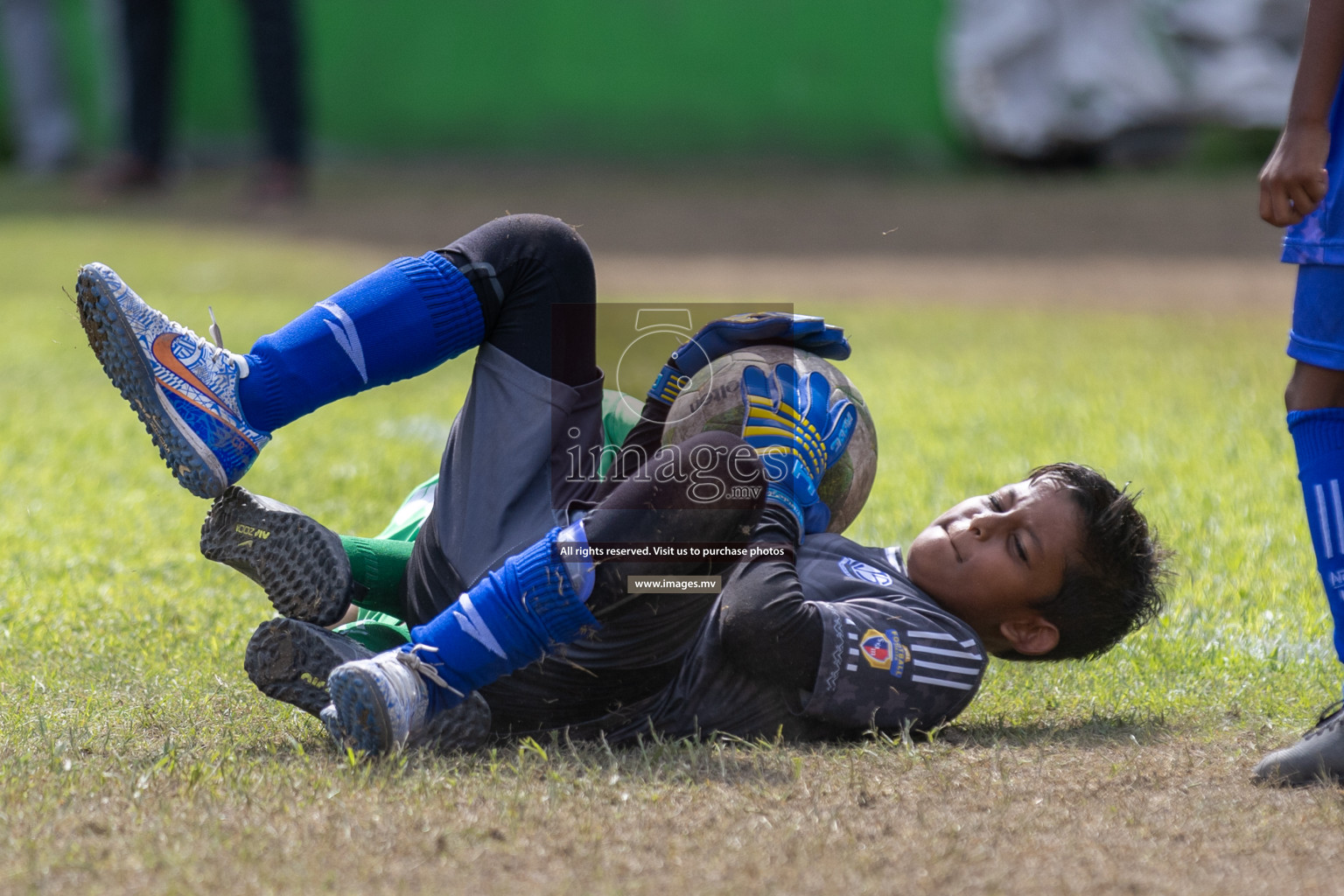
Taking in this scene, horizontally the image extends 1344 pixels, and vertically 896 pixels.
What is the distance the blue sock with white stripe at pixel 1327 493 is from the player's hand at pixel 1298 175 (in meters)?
0.30

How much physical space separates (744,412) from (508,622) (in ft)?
1.72

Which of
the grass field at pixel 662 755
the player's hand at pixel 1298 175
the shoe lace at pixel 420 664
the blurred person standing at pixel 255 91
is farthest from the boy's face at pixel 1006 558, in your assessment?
the blurred person standing at pixel 255 91

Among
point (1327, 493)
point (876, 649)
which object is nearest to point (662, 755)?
point (876, 649)

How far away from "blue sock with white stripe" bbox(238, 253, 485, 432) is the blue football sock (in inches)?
16.9

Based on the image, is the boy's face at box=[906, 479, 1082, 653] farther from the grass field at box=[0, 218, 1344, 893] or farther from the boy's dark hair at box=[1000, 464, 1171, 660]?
the grass field at box=[0, 218, 1344, 893]

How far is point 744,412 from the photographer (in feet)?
7.47

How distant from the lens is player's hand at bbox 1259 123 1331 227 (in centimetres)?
206

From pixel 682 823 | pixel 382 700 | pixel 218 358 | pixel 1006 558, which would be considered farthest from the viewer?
pixel 1006 558

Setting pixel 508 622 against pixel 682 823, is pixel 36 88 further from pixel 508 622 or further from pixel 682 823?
pixel 682 823

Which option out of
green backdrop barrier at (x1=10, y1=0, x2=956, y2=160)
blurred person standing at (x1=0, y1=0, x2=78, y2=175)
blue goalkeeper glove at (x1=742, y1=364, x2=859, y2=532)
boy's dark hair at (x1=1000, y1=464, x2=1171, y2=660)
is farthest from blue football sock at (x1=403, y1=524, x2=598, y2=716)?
blurred person standing at (x1=0, y1=0, x2=78, y2=175)

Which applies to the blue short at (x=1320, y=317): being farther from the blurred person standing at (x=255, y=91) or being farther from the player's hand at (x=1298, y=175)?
the blurred person standing at (x=255, y=91)

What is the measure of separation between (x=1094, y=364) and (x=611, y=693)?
4.46 m

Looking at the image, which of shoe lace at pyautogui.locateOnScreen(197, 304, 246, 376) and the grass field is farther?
shoe lace at pyautogui.locateOnScreen(197, 304, 246, 376)

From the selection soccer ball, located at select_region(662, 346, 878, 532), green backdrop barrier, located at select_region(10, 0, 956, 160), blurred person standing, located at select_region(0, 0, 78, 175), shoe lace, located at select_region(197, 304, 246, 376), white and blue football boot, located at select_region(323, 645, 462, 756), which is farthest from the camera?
green backdrop barrier, located at select_region(10, 0, 956, 160)
